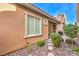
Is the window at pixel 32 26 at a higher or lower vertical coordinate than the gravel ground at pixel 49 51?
higher

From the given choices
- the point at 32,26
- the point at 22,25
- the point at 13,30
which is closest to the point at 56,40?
the point at 32,26

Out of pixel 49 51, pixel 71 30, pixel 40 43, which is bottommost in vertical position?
pixel 49 51

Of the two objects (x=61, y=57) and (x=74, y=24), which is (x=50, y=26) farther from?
(x=61, y=57)

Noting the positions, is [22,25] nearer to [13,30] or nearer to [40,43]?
[13,30]

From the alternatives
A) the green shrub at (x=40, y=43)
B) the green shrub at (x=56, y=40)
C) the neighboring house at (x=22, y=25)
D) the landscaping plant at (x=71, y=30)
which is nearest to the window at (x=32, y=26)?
the neighboring house at (x=22, y=25)

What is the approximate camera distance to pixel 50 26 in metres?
2.16

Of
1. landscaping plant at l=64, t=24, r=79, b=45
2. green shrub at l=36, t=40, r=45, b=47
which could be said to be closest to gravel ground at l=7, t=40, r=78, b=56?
green shrub at l=36, t=40, r=45, b=47

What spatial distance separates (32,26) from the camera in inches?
84.8

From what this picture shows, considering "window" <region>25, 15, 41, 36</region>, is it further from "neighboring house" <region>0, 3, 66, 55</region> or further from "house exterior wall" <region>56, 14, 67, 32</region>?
"house exterior wall" <region>56, 14, 67, 32</region>

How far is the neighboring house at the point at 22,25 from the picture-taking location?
2001 mm

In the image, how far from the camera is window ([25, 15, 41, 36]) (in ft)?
6.95

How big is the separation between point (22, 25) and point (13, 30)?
0.16m

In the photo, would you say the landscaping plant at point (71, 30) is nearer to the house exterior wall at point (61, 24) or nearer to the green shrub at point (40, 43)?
the house exterior wall at point (61, 24)

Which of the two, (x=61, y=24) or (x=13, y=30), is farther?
(x=61, y=24)
